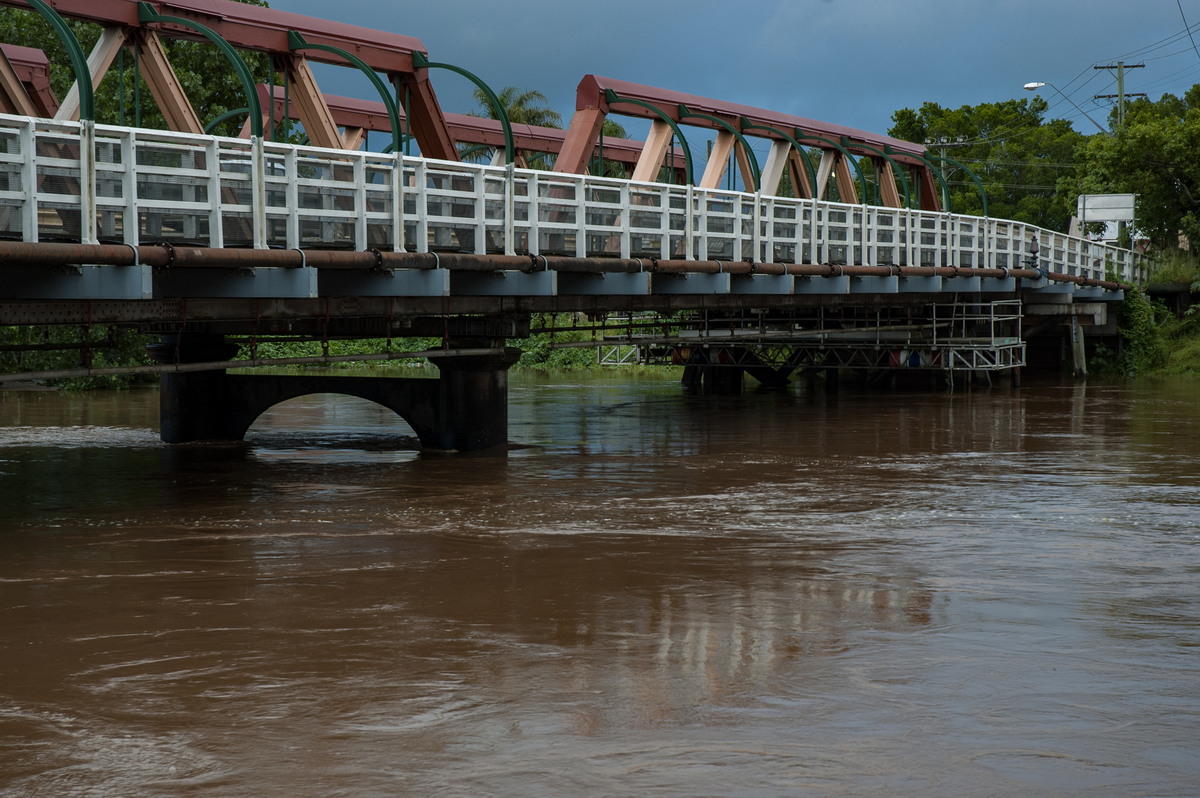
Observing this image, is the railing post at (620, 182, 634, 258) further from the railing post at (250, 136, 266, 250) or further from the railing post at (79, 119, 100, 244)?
the railing post at (79, 119, 100, 244)

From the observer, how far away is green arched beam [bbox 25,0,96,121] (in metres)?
13.0

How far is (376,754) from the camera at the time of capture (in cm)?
656

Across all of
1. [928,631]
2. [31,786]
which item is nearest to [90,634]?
[31,786]

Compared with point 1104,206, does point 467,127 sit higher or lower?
lower

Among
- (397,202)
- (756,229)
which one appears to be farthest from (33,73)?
(756,229)

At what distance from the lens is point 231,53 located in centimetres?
1612

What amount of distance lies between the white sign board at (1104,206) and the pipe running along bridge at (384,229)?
1641cm

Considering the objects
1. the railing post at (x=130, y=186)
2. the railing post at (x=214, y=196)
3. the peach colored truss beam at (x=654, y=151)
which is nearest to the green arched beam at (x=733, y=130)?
the peach colored truss beam at (x=654, y=151)

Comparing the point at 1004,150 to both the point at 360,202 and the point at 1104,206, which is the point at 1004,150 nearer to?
the point at 1104,206

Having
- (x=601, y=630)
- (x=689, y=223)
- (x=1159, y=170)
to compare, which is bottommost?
(x=601, y=630)

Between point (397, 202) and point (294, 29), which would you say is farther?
point (294, 29)

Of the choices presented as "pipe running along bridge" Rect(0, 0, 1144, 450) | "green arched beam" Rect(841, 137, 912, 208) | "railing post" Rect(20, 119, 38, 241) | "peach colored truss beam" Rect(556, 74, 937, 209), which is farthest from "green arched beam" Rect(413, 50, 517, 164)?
"green arched beam" Rect(841, 137, 912, 208)

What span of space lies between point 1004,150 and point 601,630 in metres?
77.2

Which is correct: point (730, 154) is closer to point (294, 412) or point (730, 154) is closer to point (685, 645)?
point (294, 412)
